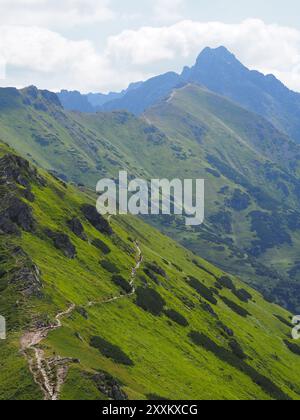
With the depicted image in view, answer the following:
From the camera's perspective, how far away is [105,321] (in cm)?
9081

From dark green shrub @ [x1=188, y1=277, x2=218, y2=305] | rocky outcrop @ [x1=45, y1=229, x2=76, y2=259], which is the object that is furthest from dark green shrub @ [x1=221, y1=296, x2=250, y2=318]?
rocky outcrop @ [x1=45, y1=229, x2=76, y2=259]

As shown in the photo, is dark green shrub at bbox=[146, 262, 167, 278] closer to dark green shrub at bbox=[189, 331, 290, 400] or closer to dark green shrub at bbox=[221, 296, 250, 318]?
dark green shrub at bbox=[189, 331, 290, 400]

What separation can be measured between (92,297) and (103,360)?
28.3 m

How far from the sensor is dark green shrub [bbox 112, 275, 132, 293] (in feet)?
376

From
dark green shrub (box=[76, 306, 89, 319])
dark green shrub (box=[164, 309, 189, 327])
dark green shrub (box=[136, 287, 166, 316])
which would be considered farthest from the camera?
dark green shrub (box=[164, 309, 189, 327])

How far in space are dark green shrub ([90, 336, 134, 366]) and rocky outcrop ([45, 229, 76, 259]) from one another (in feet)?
120

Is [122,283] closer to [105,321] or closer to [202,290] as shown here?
[105,321]

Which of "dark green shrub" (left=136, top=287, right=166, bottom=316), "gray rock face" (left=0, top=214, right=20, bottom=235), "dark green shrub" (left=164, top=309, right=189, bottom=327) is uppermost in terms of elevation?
"gray rock face" (left=0, top=214, right=20, bottom=235)

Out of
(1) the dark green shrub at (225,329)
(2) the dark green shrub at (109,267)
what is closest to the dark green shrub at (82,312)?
(2) the dark green shrub at (109,267)

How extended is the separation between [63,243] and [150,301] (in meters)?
23.2

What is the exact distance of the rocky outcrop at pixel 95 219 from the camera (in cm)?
14855

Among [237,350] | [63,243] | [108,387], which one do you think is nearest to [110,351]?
[108,387]
